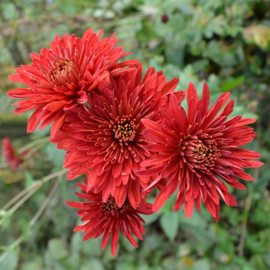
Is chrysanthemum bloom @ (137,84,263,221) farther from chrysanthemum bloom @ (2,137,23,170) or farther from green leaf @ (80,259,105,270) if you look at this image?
chrysanthemum bloom @ (2,137,23,170)

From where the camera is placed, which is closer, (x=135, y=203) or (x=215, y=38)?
(x=135, y=203)

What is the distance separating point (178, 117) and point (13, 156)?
1.34m

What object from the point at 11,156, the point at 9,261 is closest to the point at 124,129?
the point at 9,261

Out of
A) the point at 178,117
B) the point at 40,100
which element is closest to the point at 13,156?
the point at 40,100

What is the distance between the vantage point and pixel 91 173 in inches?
26.0

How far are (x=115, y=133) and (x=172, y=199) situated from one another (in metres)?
0.68

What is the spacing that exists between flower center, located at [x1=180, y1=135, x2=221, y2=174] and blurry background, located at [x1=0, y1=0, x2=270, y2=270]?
0.49 meters

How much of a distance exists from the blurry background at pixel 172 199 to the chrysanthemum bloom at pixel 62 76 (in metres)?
0.47

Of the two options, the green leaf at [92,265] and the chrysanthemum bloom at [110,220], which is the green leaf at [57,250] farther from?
the chrysanthemum bloom at [110,220]

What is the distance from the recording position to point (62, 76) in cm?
64

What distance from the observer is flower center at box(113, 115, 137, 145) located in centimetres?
69

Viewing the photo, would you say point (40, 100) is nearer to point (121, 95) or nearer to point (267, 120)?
point (121, 95)

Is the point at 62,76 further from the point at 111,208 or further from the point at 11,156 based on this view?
the point at 11,156

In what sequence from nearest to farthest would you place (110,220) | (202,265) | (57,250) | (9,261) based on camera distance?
(110,220) → (9,261) → (202,265) → (57,250)
